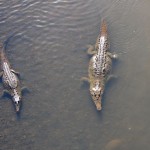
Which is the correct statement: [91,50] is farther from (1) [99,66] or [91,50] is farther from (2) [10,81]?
(2) [10,81]

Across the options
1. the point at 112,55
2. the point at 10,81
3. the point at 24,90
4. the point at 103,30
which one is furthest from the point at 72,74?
the point at 10,81

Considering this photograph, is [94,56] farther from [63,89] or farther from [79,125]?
[79,125]

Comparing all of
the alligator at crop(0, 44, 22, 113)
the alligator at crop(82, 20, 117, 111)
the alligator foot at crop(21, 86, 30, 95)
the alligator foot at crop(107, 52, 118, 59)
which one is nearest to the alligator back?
the alligator at crop(82, 20, 117, 111)

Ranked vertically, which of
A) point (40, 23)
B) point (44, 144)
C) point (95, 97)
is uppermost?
point (40, 23)

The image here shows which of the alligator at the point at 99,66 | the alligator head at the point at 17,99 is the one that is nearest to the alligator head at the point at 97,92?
the alligator at the point at 99,66

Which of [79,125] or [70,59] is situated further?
[70,59]

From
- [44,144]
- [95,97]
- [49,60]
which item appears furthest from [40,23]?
[44,144]

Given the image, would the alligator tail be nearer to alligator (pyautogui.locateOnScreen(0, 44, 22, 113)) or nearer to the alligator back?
the alligator back
